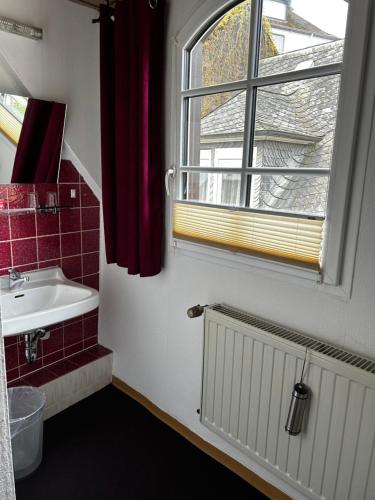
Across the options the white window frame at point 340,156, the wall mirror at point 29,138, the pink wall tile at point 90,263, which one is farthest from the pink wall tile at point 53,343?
the white window frame at point 340,156

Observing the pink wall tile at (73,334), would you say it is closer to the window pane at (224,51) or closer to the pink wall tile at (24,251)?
the pink wall tile at (24,251)

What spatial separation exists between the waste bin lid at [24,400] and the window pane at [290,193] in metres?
1.46

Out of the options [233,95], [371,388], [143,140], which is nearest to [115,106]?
[143,140]

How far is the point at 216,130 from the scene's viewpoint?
5.40 feet

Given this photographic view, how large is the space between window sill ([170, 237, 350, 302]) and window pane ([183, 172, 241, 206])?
22 centimetres

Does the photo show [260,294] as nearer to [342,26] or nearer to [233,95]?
[233,95]

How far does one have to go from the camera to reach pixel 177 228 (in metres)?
1.79

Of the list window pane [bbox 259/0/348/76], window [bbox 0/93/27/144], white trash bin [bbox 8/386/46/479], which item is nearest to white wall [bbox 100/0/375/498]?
window pane [bbox 259/0/348/76]

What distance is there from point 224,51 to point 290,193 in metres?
0.70

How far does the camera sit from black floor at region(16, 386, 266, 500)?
1.62 m

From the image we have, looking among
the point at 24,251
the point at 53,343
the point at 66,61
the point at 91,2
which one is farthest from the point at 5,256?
the point at 91,2

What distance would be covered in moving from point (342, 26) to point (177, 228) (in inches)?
41.1

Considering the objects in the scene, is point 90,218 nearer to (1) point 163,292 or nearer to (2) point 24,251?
(2) point 24,251

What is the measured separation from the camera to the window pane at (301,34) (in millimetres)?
1232
